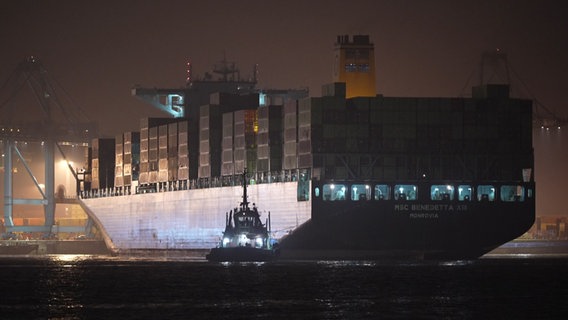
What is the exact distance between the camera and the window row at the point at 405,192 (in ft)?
339

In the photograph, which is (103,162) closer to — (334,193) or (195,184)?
(195,184)

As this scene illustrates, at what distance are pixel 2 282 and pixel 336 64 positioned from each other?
39.4 m

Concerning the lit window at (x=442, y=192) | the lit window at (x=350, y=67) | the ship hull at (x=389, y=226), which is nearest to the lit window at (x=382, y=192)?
the ship hull at (x=389, y=226)

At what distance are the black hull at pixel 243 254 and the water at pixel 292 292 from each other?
1.89 ft

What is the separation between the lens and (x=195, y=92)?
144 metres

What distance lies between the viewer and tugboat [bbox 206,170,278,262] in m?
104

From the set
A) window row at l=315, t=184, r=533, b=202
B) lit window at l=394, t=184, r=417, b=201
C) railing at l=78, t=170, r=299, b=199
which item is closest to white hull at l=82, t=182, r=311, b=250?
railing at l=78, t=170, r=299, b=199

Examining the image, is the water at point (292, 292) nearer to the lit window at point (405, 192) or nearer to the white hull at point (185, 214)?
the lit window at point (405, 192)

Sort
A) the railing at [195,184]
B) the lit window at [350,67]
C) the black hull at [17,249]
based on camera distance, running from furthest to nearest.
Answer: the black hull at [17,249] → the lit window at [350,67] → the railing at [195,184]

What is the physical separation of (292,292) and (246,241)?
2761 cm

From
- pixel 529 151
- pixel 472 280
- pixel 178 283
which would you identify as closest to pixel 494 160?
pixel 529 151

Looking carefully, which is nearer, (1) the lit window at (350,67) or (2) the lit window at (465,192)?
(2) the lit window at (465,192)

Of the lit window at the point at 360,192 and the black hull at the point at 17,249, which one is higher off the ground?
the lit window at the point at 360,192

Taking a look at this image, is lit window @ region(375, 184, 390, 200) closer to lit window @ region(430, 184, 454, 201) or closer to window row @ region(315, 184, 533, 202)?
window row @ region(315, 184, 533, 202)
